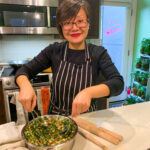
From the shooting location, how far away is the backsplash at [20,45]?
7.41 feet

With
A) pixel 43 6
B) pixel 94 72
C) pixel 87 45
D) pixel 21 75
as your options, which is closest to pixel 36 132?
pixel 21 75

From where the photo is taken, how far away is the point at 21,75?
94cm

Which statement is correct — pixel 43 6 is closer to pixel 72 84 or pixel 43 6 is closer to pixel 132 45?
pixel 72 84

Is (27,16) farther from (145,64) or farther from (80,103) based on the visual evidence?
(145,64)

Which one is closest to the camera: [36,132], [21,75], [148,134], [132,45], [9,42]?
[36,132]

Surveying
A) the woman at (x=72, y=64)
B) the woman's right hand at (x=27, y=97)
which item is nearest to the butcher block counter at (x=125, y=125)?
the woman at (x=72, y=64)

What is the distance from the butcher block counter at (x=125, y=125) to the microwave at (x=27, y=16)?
1.45m

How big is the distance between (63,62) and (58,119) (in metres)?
0.39

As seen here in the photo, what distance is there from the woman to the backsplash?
1.41 metres

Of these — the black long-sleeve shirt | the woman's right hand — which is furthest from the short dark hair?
the woman's right hand

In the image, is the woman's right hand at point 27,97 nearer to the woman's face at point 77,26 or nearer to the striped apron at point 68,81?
the striped apron at point 68,81

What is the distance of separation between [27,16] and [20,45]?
537mm

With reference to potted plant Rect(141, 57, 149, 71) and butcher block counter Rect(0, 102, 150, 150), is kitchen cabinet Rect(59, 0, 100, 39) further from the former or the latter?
butcher block counter Rect(0, 102, 150, 150)

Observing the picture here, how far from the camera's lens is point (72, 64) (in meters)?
1.02
